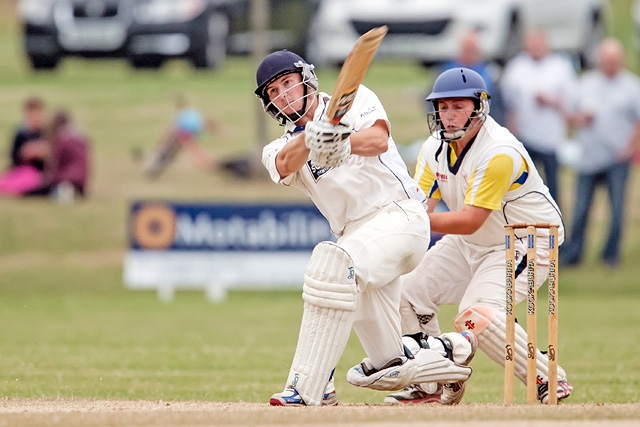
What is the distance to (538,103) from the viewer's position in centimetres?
1355

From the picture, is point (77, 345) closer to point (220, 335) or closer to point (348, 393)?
point (220, 335)

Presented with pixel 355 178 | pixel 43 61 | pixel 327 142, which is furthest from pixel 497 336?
pixel 43 61

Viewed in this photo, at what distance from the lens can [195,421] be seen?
5332 mm

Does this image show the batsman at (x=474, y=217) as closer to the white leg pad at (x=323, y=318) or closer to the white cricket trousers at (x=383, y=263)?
the white cricket trousers at (x=383, y=263)

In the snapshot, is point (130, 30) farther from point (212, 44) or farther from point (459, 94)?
point (459, 94)

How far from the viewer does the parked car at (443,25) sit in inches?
690

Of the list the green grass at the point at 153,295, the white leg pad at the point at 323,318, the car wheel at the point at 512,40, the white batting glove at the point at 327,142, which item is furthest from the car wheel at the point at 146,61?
the white batting glove at the point at 327,142

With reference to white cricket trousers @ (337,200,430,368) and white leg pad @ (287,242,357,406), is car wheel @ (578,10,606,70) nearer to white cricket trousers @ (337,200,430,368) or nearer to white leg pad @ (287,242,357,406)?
white cricket trousers @ (337,200,430,368)

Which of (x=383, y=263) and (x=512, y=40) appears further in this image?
(x=512, y=40)

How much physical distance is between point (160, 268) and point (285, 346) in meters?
3.86

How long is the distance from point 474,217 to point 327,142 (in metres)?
1.14

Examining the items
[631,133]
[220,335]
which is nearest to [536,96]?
[631,133]

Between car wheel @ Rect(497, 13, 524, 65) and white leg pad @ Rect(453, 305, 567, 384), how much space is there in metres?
11.5

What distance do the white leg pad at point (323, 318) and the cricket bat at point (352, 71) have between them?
0.69 m
